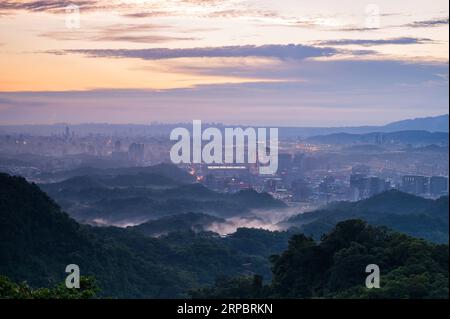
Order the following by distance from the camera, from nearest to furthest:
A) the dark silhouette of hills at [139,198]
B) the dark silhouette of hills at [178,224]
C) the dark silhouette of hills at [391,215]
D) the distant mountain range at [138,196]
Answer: the distant mountain range at [138,196], the dark silhouette of hills at [139,198], the dark silhouette of hills at [391,215], the dark silhouette of hills at [178,224]

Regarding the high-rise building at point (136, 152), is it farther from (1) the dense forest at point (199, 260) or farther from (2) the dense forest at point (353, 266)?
(2) the dense forest at point (353, 266)

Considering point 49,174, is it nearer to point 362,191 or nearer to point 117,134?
point 117,134

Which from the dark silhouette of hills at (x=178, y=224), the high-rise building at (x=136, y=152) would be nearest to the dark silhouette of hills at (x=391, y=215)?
the dark silhouette of hills at (x=178, y=224)

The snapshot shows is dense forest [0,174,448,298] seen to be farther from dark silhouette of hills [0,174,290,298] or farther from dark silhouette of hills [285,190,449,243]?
dark silhouette of hills [285,190,449,243]

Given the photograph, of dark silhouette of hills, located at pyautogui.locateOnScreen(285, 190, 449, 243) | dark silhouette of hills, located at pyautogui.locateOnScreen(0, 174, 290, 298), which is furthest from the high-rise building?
dark silhouette of hills, located at pyautogui.locateOnScreen(285, 190, 449, 243)

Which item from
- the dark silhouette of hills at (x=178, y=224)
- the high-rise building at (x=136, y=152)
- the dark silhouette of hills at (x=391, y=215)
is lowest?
the dark silhouette of hills at (x=178, y=224)

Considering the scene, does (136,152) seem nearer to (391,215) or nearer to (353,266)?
(391,215)

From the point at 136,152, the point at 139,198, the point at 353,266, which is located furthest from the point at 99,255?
the point at 139,198
